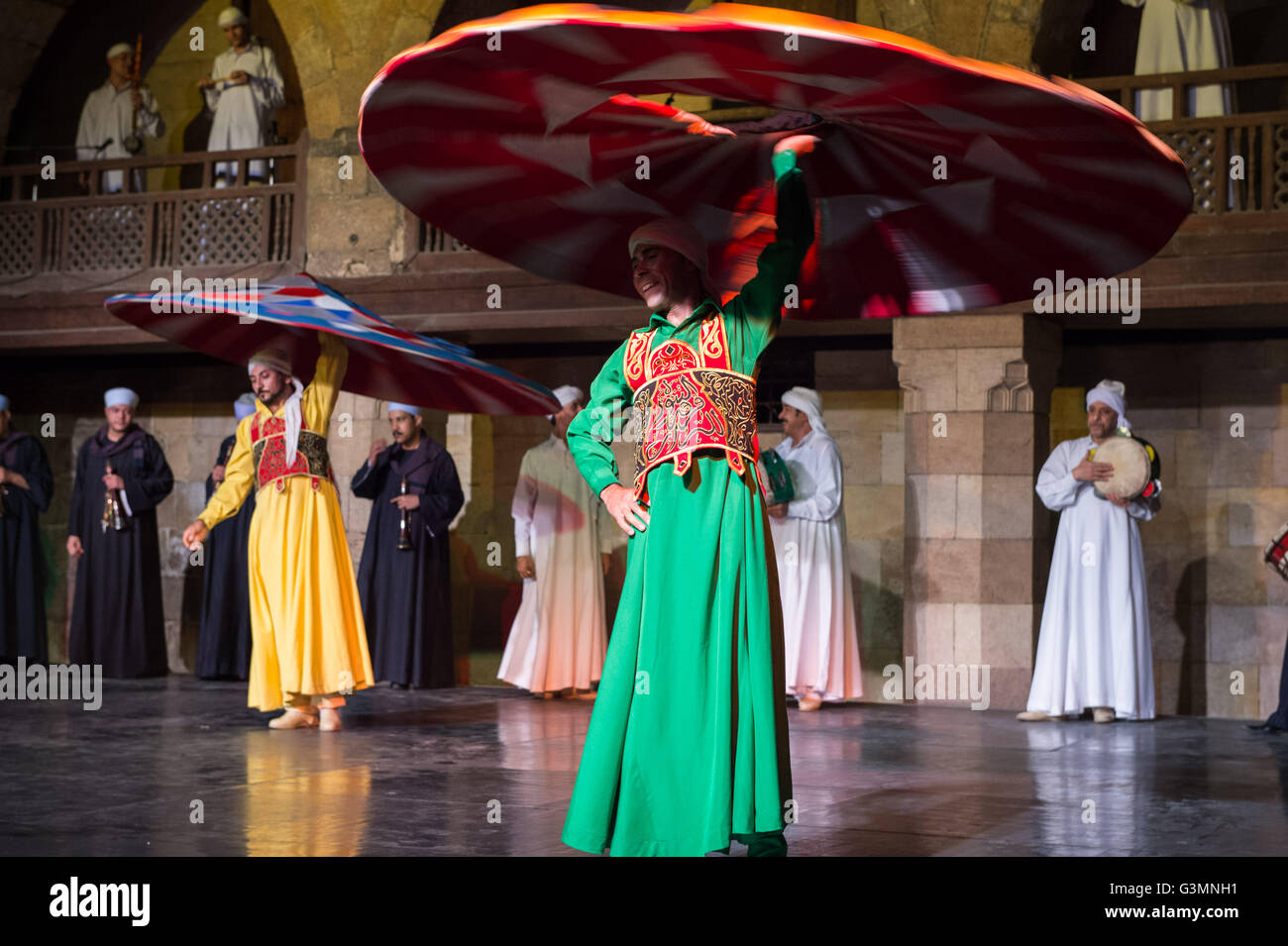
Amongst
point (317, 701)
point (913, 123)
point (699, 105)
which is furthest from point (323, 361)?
point (699, 105)

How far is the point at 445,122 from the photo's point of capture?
13.9 feet

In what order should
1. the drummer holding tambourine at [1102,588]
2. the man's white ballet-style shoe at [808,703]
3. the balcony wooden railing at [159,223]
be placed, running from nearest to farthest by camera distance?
the drummer holding tambourine at [1102,588] → the man's white ballet-style shoe at [808,703] → the balcony wooden railing at [159,223]

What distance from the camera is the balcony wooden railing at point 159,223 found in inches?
466

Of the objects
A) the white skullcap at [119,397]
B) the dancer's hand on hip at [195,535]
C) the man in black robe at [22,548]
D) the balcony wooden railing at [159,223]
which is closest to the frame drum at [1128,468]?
the dancer's hand on hip at [195,535]

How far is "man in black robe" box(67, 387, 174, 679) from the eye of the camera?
1166cm

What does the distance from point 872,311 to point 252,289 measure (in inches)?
140

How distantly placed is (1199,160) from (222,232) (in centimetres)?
726

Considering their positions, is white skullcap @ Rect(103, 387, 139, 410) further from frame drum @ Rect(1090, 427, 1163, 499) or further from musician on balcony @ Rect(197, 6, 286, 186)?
frame drum @ Rect(1090, 427, 1163, 499)

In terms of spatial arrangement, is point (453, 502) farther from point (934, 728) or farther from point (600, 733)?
point (600, 733)

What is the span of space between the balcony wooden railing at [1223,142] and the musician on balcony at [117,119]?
7938 millimetres

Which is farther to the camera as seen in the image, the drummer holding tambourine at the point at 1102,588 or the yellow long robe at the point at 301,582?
the drummer holding tambourine at the point at 1102,588

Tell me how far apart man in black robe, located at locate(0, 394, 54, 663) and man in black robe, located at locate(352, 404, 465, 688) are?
2.66 metres

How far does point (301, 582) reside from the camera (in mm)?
7477

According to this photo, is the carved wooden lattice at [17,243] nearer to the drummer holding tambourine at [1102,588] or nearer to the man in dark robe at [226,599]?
the man in dark robe at [226,599]
